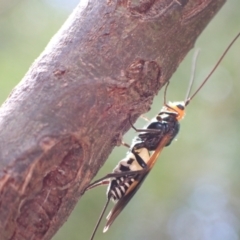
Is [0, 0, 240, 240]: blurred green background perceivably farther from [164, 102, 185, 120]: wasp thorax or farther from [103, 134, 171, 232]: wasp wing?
[103, 134, 171, 232]: wasp wing

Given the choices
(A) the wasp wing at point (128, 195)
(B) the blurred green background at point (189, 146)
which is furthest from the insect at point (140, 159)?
→ (B) the blurred green background at point (189, 146)

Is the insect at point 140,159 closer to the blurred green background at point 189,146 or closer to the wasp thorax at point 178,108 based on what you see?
the wasp thorax at point 178,108

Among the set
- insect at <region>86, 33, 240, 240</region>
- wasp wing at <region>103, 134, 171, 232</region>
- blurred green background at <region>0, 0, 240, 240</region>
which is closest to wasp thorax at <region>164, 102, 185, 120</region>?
insect at <region>86, 33, 240, 240</region>

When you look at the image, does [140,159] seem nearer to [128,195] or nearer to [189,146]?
[128,195]

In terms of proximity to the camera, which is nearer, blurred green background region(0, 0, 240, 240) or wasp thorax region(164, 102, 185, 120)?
wasp thorax region(164, 102, 185, 120)

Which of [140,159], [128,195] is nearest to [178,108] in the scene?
[140,159]
